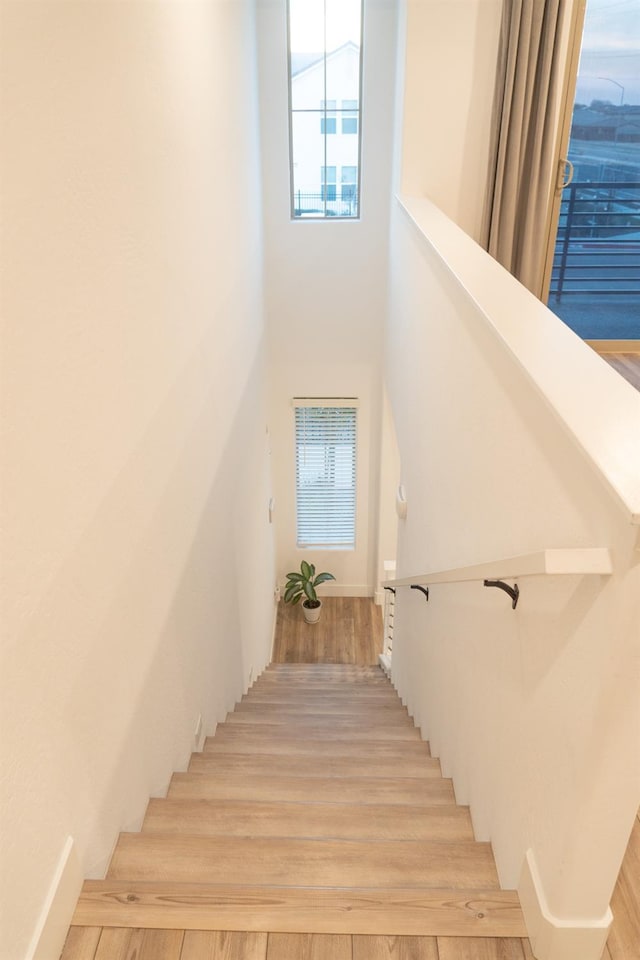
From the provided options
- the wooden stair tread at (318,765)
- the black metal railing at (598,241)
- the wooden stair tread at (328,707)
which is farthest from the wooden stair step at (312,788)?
the black metal railing at (598,241)

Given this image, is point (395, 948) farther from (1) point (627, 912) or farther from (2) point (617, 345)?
(2) point (617, 345)

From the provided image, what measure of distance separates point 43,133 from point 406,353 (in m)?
3.53

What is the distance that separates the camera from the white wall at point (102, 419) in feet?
4.90

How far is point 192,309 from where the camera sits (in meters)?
3.21

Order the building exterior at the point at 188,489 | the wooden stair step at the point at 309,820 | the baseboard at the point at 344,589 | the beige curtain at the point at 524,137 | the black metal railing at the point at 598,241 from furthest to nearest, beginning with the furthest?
1. the baseboard at the point at 344,589
2. the black metal railing at the point at 598,241
3. the beige curtain at the point at 524,137
4. the wooden stair step at the point at 309,820
5. the building exterior at the point at 188,489

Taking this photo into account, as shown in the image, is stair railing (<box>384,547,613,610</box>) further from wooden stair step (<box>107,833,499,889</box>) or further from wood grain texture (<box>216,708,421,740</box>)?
wood grain texture (<box>216,708,421,740</box>)

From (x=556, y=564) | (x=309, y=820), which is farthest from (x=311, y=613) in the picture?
(x=556, y=564)

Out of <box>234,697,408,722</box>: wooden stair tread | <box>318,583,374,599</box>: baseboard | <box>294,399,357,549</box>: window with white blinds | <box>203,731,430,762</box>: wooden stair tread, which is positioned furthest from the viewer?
<box>318,583,374,599</box>: baseboard

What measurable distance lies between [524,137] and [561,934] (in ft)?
16.0

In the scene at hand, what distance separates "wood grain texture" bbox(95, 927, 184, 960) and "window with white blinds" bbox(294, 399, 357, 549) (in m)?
5.62

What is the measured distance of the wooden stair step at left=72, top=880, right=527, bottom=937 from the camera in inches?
70.6

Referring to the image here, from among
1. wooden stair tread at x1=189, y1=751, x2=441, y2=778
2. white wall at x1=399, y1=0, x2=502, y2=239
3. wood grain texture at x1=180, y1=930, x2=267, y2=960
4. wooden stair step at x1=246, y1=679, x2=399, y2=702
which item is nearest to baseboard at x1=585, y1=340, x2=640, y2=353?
white wall at x1=399, y1=0, x2=502, y2=239

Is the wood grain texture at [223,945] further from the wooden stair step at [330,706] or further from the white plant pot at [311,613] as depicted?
the white plant pot at [311,613]

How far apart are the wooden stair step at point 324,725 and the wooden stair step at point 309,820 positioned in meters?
1.11
